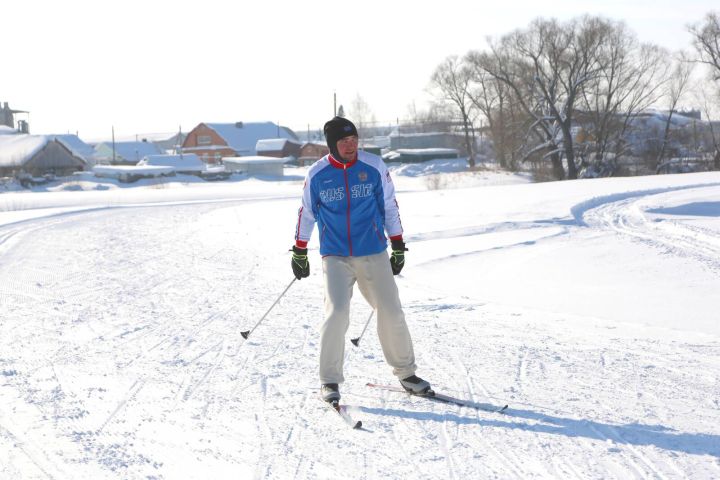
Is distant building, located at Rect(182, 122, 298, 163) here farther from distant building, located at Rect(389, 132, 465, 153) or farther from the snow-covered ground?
the snow-covered ground

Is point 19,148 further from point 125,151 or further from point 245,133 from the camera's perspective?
point 125,151

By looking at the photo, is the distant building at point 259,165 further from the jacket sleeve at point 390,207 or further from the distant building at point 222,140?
the jacket sleeve at point 390,207

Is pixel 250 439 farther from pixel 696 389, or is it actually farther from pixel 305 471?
pixel 696 389

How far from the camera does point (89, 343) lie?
6781mm

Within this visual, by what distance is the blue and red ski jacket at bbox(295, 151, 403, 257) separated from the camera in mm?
4867

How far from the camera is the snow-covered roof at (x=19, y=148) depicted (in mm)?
64500

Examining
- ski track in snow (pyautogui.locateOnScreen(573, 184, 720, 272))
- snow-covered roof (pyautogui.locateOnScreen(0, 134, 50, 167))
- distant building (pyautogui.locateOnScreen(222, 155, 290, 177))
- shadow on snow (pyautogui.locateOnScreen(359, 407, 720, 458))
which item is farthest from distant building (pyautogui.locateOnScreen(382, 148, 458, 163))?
shadow on snow (pyautogui.locateOnScreen(359, 407, 720, 458))

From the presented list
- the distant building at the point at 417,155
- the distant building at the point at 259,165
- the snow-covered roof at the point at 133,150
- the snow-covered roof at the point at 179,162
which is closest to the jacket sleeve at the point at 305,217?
the distant building at the point at 259,165

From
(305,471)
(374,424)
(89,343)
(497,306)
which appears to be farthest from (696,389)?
(89,343)

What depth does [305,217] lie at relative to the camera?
5.06 metres

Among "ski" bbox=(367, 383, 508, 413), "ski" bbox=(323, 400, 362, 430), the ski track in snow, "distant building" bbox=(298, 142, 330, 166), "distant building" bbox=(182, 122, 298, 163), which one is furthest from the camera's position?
"distant building" bbox=(182, 122, 298, 163)

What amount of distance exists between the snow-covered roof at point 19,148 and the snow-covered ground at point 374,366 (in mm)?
56165

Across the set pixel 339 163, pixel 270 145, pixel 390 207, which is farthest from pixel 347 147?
pixel 270 145

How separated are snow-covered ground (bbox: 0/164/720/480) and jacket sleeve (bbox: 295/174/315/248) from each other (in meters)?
1.02
